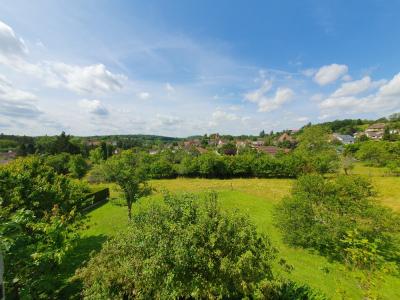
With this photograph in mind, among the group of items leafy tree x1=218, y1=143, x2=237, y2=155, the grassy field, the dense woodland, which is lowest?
the grassy field

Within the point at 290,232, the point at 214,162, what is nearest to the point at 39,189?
the point at 290,232

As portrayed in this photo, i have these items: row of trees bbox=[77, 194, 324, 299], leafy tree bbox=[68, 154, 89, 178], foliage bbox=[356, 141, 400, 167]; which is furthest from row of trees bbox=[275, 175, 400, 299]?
leafy tree bbox=[68, 154, 89, 178]

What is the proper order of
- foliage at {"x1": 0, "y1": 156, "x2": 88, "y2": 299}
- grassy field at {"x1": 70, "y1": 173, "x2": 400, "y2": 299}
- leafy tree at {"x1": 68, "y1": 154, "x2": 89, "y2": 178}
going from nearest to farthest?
1. foliage at {"x1": 0, "y1": 156, "x2": 88, "y2": 299}
2. grassy field at {"x1": 70, "y1": 173, "x2": 400, "y2": 299}
3. leafy tree at {"x1": 68, "y1": 154, "x2": 89, "y2": 178}

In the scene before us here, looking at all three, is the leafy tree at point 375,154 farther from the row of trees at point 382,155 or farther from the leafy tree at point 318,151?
the leafy tree at point 318,151

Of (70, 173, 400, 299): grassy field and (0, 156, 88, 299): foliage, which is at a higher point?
(0, 156, 88, 299): foliage

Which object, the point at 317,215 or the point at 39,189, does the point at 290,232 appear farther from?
the point at 39,189

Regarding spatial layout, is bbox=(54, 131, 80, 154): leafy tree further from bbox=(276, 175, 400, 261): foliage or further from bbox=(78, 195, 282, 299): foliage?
bbox=(78, 195, 282, 299): foliage

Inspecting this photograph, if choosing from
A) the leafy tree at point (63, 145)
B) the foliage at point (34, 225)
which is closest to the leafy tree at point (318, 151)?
the foliage at point (34, 225)
